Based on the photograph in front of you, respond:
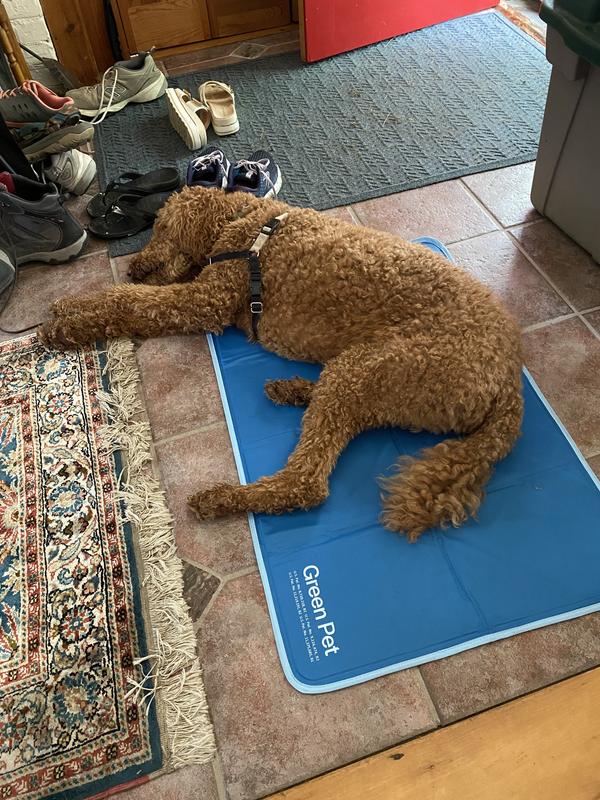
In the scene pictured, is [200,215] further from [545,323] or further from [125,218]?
[545,323]

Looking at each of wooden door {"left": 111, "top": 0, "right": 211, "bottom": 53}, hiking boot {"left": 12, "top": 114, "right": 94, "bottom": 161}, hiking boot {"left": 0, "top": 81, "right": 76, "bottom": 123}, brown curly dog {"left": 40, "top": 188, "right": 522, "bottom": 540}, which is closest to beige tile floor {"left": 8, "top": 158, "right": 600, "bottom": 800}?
brown curly dog {"left": 40, "top": 188, "right": 522, "bottom": 540}

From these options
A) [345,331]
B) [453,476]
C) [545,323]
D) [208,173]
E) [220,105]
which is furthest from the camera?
[220,105]

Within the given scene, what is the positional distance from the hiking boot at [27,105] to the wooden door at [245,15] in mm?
1271

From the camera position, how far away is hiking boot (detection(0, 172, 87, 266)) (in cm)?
195

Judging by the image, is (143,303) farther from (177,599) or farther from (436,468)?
(436,468)

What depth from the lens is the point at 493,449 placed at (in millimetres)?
1343

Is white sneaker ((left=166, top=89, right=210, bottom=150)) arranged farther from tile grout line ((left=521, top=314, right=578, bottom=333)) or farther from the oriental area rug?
tile grout line ((left=521, top=314, right=578, bottom=333))

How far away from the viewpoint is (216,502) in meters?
1.41

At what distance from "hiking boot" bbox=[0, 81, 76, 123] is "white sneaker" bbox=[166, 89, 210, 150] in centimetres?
46

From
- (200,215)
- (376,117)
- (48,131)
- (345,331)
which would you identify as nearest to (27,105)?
(48,131)

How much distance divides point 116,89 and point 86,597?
2410mm

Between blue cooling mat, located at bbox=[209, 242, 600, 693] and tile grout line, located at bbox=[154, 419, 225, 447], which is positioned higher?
blue cooling mat, located at bbox=[209, 242, 600, 693]

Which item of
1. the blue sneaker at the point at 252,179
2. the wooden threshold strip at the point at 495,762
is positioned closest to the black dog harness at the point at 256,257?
the blue sneaker at the point at 252,179

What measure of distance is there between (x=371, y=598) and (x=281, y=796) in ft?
1.37
